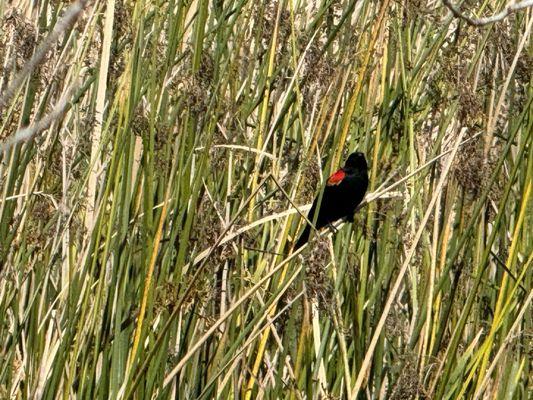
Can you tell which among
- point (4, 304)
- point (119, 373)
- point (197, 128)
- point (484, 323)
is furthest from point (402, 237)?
point (4, 304)

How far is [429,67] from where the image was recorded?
2.32 metres

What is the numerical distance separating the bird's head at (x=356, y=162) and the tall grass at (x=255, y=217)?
225mm

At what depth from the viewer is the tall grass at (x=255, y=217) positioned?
193 centimetres

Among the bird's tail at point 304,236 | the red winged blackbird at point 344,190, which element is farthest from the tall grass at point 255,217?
the red winged blackbird at point 344,190

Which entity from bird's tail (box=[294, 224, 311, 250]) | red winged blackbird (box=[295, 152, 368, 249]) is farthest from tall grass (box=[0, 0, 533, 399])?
red winged blackbird (box=[295, 152, 368, 249])

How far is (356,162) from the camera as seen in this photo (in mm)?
2912

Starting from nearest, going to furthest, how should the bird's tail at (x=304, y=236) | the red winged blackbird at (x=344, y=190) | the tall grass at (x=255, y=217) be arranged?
1. the tall grass at (x=255, y=217)
2. the bird's tail at (x=304, y=236)
3. the red winged blackbird at (x=344, y=190)

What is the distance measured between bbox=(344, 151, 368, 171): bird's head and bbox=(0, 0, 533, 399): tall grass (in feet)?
0.74

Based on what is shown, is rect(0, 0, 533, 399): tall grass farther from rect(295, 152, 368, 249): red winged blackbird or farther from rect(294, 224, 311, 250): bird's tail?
rect(295, 152, 368, 249): red winged blackbird

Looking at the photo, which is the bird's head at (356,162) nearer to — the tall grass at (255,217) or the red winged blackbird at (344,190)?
the red winged blackbird at (344,190)

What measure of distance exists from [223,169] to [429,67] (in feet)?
Result: 1.88

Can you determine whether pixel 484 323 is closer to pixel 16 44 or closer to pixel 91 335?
pixel 91 335

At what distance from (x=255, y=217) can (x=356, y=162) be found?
0.50m

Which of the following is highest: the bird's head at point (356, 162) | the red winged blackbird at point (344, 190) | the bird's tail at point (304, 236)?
the bird's head at point (356, 162)
